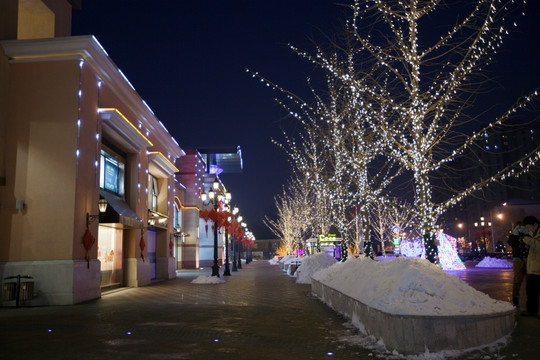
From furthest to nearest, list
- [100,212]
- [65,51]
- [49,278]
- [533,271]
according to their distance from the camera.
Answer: [100,212], [65,51], [49,278], [533,271]

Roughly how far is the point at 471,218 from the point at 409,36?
11230 cm

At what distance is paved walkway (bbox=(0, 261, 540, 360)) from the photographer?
721 centimetres

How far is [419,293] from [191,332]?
4.44 metres

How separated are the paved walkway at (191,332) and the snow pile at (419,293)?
673 millimetres

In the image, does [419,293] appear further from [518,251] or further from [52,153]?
[52,153]

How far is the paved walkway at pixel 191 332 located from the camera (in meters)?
7.21

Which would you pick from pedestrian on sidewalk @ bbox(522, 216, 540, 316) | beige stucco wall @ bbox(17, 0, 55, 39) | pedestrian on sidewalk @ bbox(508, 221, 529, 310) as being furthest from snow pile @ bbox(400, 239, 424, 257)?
beige stucco wall @ bbox(17, 0, 55, 39)

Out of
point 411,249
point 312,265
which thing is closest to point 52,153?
point 312,265

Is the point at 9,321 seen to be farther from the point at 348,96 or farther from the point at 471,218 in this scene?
the point at 471,218

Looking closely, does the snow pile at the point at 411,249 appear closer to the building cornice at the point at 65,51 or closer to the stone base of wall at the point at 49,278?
the building cornice at the point at 65,51

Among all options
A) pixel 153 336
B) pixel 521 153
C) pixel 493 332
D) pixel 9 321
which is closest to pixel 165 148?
pixel 9 321

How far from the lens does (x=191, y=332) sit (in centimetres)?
914

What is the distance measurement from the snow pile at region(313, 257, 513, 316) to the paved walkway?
673mm

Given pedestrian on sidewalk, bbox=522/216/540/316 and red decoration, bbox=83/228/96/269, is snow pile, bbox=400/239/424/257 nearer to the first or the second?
red decoration, bbox=83/228/96/269
